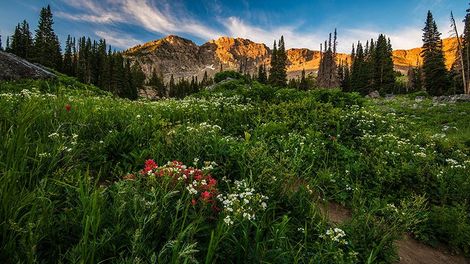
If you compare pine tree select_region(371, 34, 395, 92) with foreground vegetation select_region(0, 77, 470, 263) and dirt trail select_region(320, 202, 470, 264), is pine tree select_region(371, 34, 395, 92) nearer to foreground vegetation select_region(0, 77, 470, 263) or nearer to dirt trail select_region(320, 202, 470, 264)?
foreground vegetation select_region(0, 77, 470, 263)

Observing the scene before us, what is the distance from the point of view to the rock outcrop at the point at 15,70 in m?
14.4

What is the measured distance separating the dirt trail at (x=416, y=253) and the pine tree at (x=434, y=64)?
54654 mm

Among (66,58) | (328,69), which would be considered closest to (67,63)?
(66,58)

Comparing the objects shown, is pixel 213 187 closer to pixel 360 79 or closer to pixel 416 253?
pixel 416 253

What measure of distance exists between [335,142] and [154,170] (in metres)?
5.11

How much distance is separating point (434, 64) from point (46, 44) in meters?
79.1

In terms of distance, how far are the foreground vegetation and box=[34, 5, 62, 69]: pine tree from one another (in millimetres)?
65425

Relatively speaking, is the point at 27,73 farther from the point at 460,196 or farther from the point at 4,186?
the point at 460,196

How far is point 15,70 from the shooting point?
1502cm

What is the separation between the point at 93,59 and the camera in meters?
78.3

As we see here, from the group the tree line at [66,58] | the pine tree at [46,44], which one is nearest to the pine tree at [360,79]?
the tree line at [66,58]

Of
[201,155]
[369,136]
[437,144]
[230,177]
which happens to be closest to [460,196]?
[369,136]

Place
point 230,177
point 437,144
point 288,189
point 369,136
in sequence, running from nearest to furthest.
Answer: point 288,189, point 230,177, point 369,136, point 437,144

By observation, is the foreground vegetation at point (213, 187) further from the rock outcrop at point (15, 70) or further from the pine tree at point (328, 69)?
the pine tree at point (328, 69)
